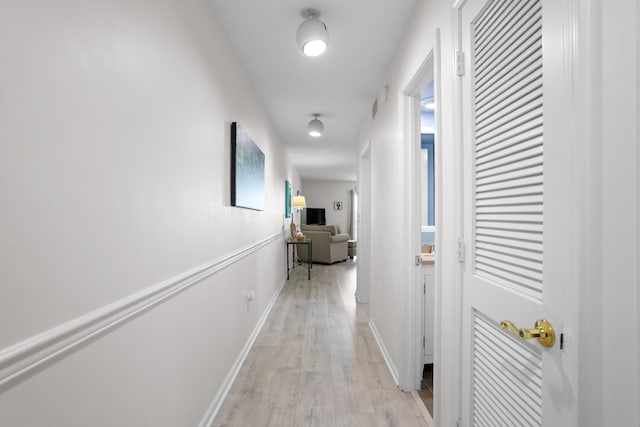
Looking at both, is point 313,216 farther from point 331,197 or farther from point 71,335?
point 71,335

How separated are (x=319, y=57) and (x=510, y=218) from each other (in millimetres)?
2091

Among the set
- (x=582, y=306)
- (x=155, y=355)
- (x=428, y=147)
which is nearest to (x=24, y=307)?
(x=155, y=355)

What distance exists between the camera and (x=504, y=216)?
1054 mm

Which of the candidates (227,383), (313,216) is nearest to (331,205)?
(313,216)

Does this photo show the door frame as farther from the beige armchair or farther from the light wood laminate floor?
the beige armchair

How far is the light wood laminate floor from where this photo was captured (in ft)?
6.21

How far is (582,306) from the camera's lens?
73 cm

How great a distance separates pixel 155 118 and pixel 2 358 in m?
Result: 0.90

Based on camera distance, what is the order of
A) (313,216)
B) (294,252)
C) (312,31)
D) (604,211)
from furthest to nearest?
(313,216) < (294,252) < (312,31) < (604,211)

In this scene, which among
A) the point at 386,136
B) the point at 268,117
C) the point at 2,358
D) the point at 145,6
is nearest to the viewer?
the point at 2,358

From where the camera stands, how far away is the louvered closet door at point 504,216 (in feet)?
2.95

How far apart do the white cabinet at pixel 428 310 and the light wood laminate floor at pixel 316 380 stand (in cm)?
34

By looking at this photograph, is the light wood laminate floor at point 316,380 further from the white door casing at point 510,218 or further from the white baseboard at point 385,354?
the white door casing at point 510,218

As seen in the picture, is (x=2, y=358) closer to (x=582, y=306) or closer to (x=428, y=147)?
(x=582, y=306)
